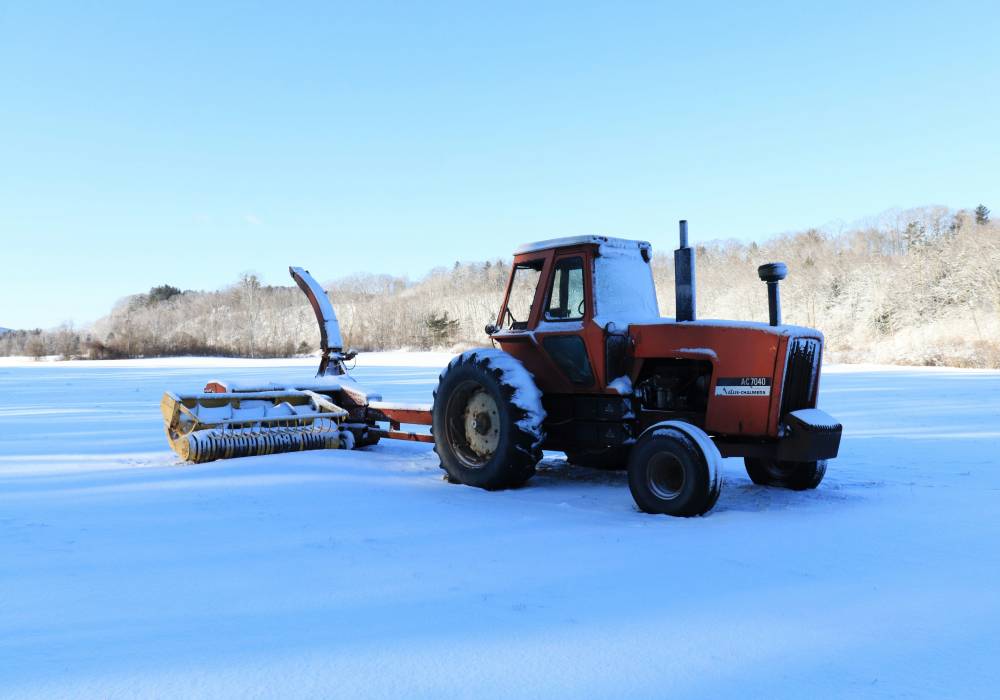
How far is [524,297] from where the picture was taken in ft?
25.1

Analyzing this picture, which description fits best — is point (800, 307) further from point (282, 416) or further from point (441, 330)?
point (282, 416)

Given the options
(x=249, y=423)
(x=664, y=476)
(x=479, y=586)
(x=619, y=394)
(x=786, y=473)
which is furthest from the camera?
(x=249, y=423)

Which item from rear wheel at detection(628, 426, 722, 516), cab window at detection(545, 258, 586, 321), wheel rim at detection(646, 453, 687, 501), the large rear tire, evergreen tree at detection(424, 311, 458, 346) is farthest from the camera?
evergreen tree at detection(424, 311, 458, 346)

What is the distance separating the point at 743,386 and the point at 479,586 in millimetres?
2833

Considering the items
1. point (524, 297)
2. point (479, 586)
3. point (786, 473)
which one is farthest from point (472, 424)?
point (479, 586)

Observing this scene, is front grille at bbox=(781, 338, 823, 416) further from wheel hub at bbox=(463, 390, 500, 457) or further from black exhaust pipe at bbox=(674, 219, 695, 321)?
wheel hub at bbox=(463, 390, 500, 457)

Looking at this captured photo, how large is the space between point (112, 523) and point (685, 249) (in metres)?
4.49

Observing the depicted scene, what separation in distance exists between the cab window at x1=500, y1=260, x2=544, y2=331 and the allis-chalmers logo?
73.9 inches

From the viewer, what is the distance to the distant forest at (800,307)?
43.1 metres

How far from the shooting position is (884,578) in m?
3.71

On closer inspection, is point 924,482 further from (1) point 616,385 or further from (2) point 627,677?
(2) point 627,677

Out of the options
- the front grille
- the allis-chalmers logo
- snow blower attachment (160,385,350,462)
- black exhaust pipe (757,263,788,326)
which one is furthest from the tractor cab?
snow blower attachment (160,385,350,462)

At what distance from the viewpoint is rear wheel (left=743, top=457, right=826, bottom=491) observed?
6164mm

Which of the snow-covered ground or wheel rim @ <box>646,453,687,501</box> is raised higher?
wheel rim @ <box>646,453,687,501</box>
